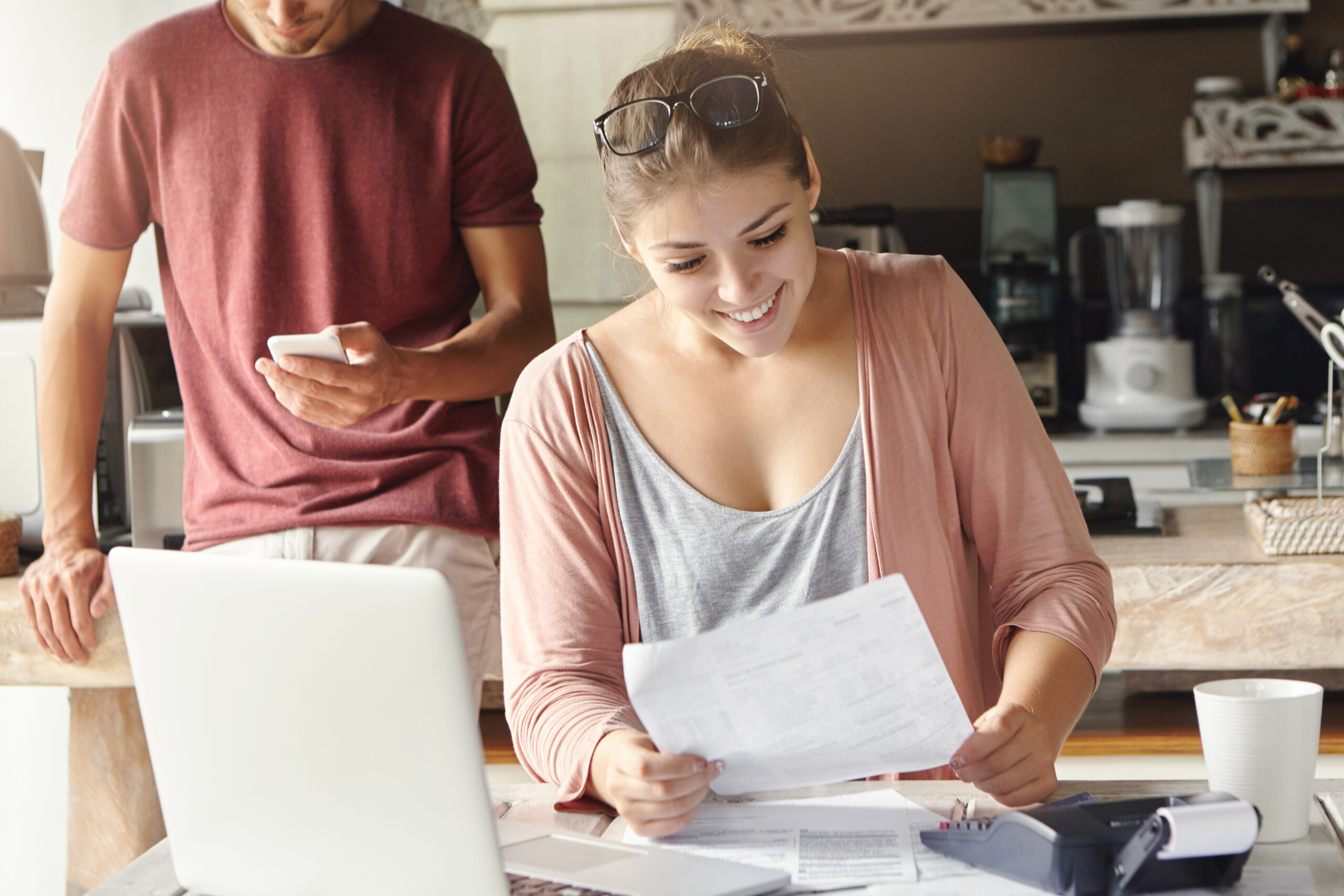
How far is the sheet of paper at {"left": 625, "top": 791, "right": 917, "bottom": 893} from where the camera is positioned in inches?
36.0

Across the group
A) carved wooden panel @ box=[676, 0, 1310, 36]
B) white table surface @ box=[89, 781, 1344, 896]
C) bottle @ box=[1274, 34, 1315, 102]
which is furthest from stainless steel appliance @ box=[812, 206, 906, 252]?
white table surface @ box=[89, 781, 1344, 896]

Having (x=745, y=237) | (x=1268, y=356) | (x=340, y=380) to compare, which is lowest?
→ (x=1268, y=356)

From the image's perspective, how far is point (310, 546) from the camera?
170cm

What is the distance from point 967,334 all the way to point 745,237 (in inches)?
10.6

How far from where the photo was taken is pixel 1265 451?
7.00 feet

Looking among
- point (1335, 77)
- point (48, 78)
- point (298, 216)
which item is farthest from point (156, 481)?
point (1335, 77)

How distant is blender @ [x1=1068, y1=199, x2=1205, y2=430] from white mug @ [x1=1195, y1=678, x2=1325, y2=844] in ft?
8.42

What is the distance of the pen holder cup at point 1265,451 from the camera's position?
6.98 feet

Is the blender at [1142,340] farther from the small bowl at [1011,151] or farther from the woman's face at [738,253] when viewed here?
the woman's face at [738,253]

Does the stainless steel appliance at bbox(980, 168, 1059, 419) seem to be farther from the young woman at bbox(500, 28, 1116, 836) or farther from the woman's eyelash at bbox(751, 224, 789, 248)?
the woman's eyelash at bbox(751, 224, 789, 248)

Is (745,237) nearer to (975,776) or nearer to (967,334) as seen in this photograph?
(967,334)

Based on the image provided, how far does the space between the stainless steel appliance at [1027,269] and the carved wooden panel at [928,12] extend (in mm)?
419

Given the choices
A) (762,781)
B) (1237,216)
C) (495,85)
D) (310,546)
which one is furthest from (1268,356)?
(762,781)

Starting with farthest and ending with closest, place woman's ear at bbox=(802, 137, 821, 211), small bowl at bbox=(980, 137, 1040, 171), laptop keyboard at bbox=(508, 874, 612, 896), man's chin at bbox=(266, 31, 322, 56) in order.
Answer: small bowl at bbox=(980, 137, 1040, 171) < man's chin at bbox=(266, 31, 322, 56) < woman's ear at bbox=(802, 137, 821, 211) < laptop keyboard at bbox=(508, 874, 612, 896)
